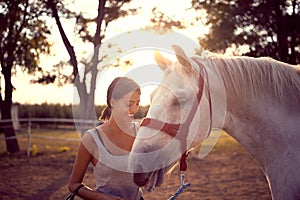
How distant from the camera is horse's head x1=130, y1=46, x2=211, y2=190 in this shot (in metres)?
1.79

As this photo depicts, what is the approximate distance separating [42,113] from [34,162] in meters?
22.8

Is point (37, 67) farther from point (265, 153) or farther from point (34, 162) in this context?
point (265, 153)

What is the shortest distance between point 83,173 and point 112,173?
170 mm

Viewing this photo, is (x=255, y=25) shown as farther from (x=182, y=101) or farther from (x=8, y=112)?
(x=182, y=101)

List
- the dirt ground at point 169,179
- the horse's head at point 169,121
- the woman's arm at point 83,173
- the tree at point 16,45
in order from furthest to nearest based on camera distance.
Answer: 1. the tree at point 16,45
2. the dirt ground at point 169,179
3. the woman's arm at point 83,173
4. the horse's head at point 169,121

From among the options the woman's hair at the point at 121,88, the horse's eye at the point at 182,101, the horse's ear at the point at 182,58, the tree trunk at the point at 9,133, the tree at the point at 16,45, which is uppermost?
the tree at the point at 16,45

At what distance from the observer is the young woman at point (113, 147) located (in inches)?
79.4

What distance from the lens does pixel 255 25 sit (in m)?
11.4

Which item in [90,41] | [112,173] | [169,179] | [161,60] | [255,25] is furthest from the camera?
[255,25]

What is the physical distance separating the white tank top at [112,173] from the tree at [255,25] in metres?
9.06

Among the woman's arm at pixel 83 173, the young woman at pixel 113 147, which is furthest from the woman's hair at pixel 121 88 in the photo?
the woman's arm at pixel 83 173

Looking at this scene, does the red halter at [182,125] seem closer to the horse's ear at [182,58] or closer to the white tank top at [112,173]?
the horse's ear at [182,58]

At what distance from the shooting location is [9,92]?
11633mm

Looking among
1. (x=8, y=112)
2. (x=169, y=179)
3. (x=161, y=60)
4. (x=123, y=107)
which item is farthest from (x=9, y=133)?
(x=161, y=60)
